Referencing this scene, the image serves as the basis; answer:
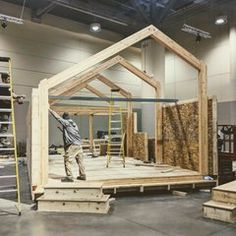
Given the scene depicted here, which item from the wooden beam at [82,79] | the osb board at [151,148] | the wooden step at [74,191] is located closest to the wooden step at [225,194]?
the wooden step at [74,191]

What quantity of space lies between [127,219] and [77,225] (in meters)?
0.83

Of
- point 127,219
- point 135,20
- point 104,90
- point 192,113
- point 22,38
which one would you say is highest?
point 135,20

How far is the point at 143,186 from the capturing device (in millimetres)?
6777

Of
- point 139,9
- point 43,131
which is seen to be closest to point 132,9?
Result: point 139,9

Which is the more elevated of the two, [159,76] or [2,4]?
[2,4]

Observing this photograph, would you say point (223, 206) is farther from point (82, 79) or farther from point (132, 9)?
point (132, 9)

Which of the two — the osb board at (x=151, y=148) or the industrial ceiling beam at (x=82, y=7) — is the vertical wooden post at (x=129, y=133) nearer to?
the osb board at (x=151, y=148)

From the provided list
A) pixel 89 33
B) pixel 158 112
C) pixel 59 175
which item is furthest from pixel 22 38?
pixel 59 175

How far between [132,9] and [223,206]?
10891 mm

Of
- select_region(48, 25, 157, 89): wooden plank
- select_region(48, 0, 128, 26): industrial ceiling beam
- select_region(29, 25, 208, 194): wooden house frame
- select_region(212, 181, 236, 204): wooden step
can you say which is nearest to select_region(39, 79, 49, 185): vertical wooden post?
select_region(29, 25, 208, 194): wooden house frame

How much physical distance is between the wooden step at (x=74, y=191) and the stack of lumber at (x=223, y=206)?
6.17ft

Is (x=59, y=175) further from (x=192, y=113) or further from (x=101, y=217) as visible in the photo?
(x=192, y=113)

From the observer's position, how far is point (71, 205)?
5.46 m

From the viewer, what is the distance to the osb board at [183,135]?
7863 mm
